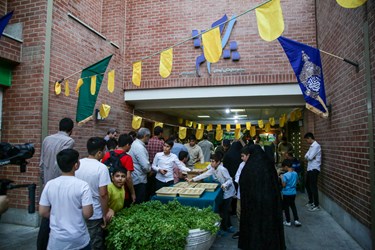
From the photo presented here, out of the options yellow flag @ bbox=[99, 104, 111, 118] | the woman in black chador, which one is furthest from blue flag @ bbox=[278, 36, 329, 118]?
yellow flag @ bbox=[99, 104, 111, 118]

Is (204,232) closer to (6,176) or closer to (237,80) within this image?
(6,176)

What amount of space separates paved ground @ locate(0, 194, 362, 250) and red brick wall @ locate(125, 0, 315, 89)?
11.8 feet

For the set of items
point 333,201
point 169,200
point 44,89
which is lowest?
point 333,201

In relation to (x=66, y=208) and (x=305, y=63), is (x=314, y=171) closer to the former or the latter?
(x=305, y=63)

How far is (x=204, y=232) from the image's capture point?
3.20m

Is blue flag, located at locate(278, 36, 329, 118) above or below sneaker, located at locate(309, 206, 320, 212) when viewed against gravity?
above

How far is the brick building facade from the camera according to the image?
4.36 meters

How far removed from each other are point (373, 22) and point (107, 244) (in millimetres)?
4444

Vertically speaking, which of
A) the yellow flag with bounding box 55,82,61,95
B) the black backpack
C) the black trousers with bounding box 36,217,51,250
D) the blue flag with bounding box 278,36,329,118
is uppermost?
the blue flag with bounding box 278,36,329,118

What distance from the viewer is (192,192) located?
416 centimetres

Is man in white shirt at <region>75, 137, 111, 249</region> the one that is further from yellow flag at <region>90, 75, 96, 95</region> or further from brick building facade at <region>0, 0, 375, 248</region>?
yellow flag at <region>90, 75, 96, 95</region>

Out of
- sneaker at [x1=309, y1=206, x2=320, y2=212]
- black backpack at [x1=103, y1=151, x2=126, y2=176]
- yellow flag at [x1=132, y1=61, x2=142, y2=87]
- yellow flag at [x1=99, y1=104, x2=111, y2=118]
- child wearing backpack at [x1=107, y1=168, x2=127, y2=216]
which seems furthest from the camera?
yellow flag at [x1=99, y1=104, x2=111, y2=118]

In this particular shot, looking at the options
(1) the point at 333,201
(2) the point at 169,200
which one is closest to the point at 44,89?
(2) the point at 169,200

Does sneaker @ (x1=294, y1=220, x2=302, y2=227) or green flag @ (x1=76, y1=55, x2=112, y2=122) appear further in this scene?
green flag @ (x1=76, y1=55, x2=112, y2=122)
